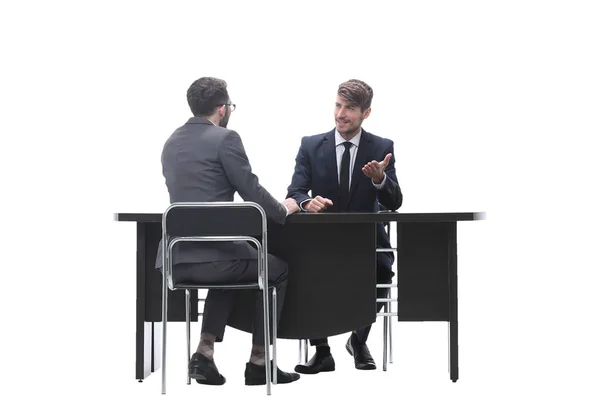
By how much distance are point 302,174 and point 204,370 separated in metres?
1.45

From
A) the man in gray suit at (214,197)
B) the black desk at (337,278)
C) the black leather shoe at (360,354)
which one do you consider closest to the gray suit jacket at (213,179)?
the man in gray suit at (214,197)

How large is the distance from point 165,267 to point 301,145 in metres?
1.53

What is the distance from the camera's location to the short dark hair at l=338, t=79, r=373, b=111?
6156 mm

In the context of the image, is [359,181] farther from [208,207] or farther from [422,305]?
[208,207]

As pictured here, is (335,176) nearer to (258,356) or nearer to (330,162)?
(330,162)

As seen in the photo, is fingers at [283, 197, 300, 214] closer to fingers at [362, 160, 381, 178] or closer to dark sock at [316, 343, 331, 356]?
fingers at [362, 160, 381, 178]

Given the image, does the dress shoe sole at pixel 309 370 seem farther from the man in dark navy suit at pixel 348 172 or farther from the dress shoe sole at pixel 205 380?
the dress shoe sole at pixel 205 380

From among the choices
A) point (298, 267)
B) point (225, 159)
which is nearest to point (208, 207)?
point (225, 159)

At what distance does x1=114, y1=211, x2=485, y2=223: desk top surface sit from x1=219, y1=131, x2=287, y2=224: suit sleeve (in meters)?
0.11

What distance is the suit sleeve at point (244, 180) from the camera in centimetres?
534

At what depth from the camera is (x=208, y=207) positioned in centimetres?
512

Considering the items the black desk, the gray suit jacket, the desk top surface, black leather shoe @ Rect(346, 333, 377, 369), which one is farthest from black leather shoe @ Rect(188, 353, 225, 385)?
black leather shoe @ Rect(346, 333, 377, 369)

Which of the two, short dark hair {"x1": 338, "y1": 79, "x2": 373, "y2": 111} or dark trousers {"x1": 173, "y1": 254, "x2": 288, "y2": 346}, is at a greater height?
short dark hair {"x1": 338, "y1": 79, "x2": 373, "y2": 111}

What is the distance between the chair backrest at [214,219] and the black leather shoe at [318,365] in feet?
3.99
